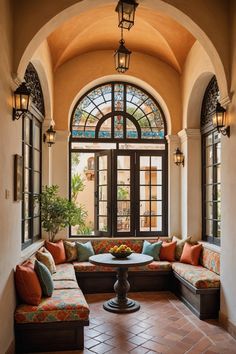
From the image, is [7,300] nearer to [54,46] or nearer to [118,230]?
[118,230]

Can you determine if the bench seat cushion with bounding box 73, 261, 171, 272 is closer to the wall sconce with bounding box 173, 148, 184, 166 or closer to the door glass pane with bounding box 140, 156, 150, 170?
the wall sconce with bounding box 173, 148, 184, 166

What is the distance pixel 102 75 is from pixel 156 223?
10.4ft

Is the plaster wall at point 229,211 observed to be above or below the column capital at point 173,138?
below

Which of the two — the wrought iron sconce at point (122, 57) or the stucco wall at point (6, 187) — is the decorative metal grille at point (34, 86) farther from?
the stucco wall at point (6, 187)

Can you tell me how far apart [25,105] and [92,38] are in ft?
10.3

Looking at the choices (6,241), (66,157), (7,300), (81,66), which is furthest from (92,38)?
(7,300)

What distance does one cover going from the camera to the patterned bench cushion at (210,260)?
5.23 metres

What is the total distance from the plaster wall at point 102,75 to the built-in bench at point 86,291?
2.63 metres

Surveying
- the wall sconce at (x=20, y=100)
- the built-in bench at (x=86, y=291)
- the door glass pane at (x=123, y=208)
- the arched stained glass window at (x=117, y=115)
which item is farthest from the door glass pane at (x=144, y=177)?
the wall sconce at (x=20, y=100)

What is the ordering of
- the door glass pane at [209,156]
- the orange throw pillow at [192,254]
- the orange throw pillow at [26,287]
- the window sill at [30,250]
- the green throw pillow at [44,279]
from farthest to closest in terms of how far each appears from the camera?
the door glass pane at [209,156], the orange throw pillow at [192,254], the window sill at [30,250], the green throw pillow at [44,279], the orange throw pillow at [26,287]

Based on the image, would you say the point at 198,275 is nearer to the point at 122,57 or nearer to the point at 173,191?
the point at 173,191

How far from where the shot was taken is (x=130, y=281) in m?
6.24

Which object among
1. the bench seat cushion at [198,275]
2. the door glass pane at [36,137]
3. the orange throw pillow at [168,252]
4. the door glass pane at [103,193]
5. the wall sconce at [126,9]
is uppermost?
the wall sconce at [126,9]

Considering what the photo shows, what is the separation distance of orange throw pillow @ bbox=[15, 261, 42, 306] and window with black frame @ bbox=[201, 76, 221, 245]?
10.2 ft
